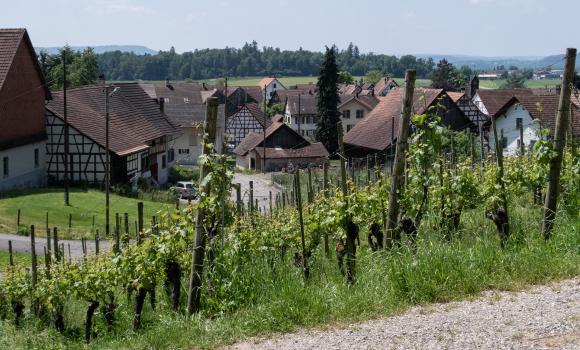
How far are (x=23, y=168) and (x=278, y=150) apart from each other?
21.8 m

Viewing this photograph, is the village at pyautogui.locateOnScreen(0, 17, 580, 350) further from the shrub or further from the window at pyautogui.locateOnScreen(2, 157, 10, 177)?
the shrub

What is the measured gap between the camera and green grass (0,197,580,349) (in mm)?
8062

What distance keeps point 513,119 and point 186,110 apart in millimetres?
34569

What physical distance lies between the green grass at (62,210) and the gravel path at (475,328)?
22.2 metres

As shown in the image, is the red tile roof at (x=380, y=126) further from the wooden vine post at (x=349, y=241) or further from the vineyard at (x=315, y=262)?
the wooden vine post at (x=349, y=241)

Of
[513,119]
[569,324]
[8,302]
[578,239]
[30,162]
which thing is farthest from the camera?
[513,119]

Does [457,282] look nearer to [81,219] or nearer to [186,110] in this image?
[81,219]

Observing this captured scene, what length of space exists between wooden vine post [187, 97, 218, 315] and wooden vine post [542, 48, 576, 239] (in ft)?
13.6

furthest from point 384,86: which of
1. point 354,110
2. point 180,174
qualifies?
point 180,174

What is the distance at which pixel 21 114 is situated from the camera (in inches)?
1529

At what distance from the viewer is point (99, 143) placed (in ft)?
132

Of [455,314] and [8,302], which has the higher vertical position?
[455,314]

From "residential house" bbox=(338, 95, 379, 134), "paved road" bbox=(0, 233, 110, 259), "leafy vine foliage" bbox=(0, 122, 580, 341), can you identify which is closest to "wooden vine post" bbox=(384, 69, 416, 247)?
"leafy vine foliage" bbox=(0, 122, 580, 341)

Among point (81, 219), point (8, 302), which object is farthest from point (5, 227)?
point (8, 302)
